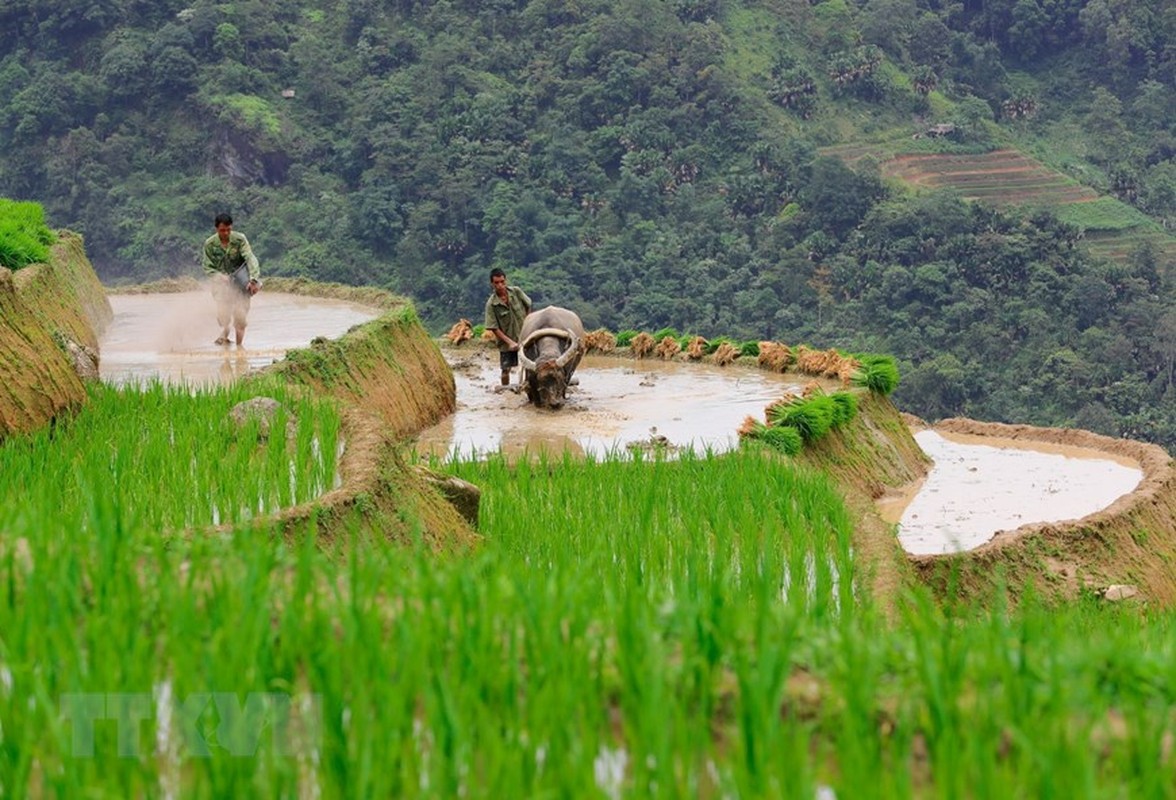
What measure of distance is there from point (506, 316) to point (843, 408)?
294cm

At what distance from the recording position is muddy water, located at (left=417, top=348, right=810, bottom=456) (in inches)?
448

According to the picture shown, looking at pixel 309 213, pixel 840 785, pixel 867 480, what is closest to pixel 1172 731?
pixel 840 785

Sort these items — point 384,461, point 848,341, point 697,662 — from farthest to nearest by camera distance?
point 848,341 < point 384,461 < point 697,662

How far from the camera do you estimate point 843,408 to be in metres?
12.1

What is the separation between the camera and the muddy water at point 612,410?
11.4m

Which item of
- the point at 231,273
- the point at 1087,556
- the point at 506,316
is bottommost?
the point at 506,316

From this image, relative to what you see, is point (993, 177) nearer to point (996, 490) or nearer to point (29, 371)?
point (996, 490)

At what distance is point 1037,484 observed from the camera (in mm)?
12438

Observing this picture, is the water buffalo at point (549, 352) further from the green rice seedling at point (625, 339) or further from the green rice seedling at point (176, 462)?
the green rice seedling at point (176, 462)

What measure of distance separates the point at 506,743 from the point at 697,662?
1.26 feet

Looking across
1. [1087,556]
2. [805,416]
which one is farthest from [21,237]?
[1087,556]

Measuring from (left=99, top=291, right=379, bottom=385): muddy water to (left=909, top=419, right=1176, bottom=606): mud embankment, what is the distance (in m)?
4.19

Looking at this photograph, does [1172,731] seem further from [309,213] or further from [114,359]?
[309,213]

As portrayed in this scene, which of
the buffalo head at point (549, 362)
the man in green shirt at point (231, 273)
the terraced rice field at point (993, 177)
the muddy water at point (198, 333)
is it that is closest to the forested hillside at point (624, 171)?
the terraced rice field at point (993, 177)
